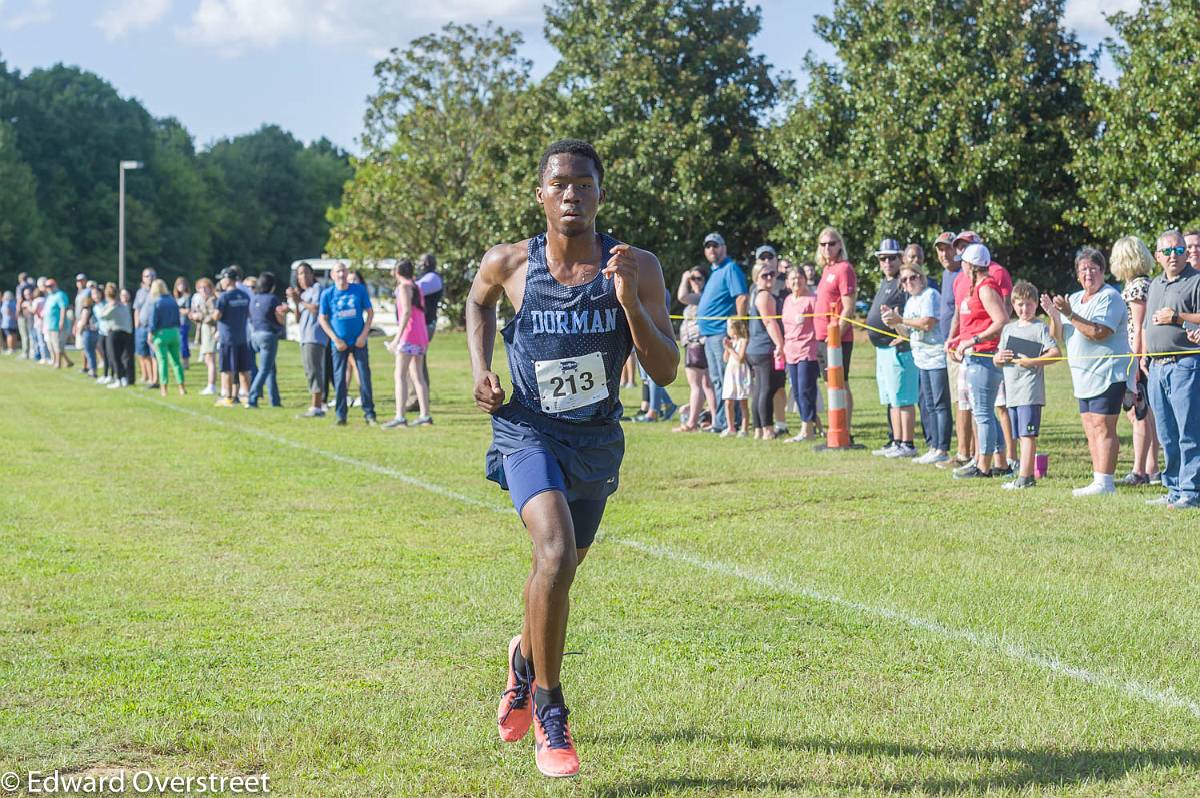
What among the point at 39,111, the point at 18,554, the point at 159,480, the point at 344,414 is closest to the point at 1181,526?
the point at 18,554

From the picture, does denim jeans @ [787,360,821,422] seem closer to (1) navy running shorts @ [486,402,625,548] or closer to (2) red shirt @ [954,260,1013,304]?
(2) red shirt @ [954,260,1013,304]

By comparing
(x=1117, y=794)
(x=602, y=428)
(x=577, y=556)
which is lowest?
(x=1117, y=794)

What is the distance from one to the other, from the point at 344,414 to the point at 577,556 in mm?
13637

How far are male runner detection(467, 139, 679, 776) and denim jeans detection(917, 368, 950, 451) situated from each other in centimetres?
858

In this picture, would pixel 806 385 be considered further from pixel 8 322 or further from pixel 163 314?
pixel 8 322

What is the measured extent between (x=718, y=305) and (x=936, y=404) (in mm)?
3795

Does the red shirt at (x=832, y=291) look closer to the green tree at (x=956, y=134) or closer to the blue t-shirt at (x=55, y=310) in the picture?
the blue t-shirt at (x=55, y=310)

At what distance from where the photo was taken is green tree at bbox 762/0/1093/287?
37.8 m

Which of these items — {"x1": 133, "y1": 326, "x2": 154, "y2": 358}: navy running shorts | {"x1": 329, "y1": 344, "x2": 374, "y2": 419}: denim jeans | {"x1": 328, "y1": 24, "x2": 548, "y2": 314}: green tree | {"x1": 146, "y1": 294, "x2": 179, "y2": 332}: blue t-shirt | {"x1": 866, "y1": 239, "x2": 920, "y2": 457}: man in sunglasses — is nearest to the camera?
{"x1": 866, "y1": 239, "x2": 920, "y2": 457}: man in sunglasses

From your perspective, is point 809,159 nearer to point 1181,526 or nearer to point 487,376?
point 1181,526

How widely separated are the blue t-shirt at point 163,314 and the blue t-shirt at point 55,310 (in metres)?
10.3

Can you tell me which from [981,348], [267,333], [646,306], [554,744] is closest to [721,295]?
[981,348]

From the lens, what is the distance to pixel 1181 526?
30.8 ft

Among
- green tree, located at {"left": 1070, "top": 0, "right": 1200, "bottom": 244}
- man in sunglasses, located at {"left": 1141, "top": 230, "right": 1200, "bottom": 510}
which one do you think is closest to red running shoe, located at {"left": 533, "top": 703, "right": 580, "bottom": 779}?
man in sunglasses, located at {"left": 1141, "top": 230, "right": 1200, "bottom": 510}
